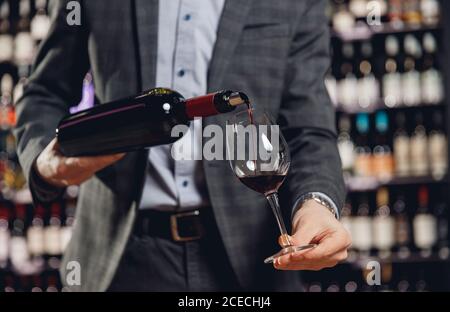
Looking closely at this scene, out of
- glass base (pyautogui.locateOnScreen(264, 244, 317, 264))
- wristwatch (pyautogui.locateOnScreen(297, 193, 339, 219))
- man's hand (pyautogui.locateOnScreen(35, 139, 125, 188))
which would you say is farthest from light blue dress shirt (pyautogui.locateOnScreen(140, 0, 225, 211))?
glass base (pyautogui.locateOnScreen(264, 244, 317, 264))

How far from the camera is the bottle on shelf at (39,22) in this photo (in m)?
3.40

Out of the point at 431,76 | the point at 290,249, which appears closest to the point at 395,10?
the point at 431,76

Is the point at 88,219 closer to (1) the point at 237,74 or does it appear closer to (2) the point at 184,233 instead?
(2) the point at 184,233

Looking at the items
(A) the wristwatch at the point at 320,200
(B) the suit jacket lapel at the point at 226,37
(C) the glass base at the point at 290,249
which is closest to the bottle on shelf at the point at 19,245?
(B) the suit jacket lapel at the point at 226,37

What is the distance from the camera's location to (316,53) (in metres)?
1.44

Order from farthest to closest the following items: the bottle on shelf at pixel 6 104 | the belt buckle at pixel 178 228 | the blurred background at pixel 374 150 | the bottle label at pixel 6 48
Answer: the bottle label at pixel 6 48 < the bottle on shelf at pixel 6 104 < the blurred background at pixel 374 150 < the belt buckle at pixel 178 228

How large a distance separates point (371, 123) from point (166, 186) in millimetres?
2304

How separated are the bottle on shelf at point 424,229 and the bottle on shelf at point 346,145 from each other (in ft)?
1.26

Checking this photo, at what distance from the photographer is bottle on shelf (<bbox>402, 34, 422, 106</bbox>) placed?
3.17 m

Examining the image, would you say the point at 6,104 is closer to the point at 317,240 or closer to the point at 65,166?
the point at 65,166

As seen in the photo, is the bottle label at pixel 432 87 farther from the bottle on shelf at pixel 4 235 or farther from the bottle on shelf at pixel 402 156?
the bottle on shelf at pixel 4 235

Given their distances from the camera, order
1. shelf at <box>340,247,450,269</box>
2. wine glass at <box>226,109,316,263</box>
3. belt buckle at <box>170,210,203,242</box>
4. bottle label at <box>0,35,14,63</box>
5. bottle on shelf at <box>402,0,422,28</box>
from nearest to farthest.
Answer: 1. wine glass at <box>226,109,316,263</box>
2. belt buckle at <box>170,210,203,242</box>
3. shelf at <box>340,247,450,269</box>
4. bottle on shelf at <box>402,0,422,28</box>
5. bottle label at <box>0,35,14,63</box>

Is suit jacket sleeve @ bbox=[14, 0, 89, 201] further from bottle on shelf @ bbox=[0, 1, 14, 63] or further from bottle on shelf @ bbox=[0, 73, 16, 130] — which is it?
bottle on shelf @ bbox=[0, 1, 14, 63]

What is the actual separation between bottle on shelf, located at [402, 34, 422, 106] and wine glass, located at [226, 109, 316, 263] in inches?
88.5
